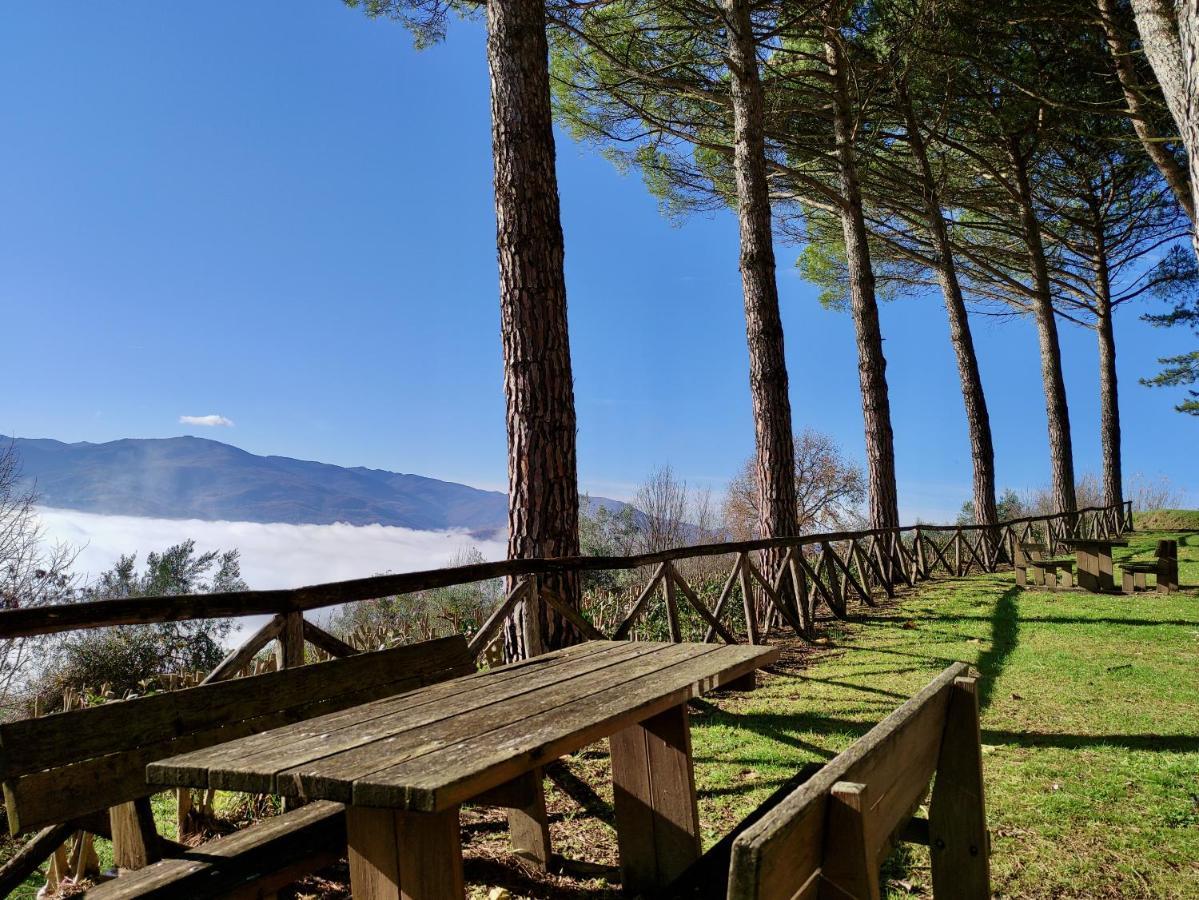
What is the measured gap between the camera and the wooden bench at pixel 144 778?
1883 millimetres

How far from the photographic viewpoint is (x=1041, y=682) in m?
5.11

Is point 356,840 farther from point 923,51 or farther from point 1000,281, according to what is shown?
point 1000,281

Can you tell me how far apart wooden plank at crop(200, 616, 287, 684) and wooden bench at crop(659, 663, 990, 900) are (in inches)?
72.7

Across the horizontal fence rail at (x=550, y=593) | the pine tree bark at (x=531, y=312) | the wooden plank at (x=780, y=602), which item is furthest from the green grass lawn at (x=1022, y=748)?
the pine tree bark at (x=531, y=312)

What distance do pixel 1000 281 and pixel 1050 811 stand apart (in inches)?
695

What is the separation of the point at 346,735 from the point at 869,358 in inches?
443

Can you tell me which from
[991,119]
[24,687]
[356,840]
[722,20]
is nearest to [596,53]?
[722,20]

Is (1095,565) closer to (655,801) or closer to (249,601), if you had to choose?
(655,801)

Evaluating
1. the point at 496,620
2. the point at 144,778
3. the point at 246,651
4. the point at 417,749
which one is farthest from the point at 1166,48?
the point at 144,778

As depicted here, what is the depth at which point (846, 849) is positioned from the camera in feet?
3.53

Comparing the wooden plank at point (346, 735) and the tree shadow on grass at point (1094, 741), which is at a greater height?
the wooden plank at point (346, 735)

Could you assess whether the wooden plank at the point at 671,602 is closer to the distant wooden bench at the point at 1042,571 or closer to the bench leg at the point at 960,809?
the bench leg at the point at 960,809

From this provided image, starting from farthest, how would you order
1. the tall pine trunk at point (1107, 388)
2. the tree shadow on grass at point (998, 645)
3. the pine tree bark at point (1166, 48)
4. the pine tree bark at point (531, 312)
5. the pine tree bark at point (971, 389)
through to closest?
the tall pine trunk at point (1107, 388)
the pine tree bark at point (971, 389)
the tree shadow on grass at point (998, 645)
the pine tree bark at point (531, 312)
the pine tree bark at point (1166, 48)

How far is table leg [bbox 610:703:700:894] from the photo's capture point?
2508 mm
